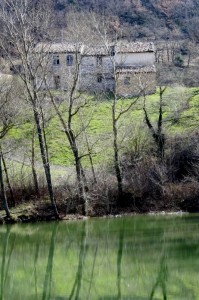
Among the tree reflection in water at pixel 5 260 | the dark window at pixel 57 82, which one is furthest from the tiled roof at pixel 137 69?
the tree reflection in water at pixel 5 260

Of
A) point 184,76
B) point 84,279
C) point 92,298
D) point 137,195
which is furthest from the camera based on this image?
point 184,76

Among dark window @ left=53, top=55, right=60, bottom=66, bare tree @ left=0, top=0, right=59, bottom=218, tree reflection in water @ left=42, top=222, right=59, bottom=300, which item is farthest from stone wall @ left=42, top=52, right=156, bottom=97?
tree reflection in water @ left=42, top=222, right=59, bottom=300

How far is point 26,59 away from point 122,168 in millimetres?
9329

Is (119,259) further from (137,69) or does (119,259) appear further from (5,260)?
(137,69)

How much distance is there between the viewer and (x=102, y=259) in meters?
18.4

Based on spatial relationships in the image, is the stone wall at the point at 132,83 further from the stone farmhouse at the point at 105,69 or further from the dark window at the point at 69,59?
the dark window at the point at 69,59

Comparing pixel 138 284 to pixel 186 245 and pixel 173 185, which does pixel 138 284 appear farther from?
pixel 173 185

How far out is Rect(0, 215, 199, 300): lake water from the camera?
1404 cm

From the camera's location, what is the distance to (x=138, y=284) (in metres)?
14.5

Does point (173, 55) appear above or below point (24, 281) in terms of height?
below

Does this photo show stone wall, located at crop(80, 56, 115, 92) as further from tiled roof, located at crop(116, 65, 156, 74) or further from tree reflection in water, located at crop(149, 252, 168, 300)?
tree reflection in water, located at crop(149, 252, 168, 300)

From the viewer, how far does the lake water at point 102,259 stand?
553 inches

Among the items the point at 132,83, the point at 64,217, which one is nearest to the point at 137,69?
the point at 132,83

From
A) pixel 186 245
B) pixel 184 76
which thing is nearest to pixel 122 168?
pixel 186 245
